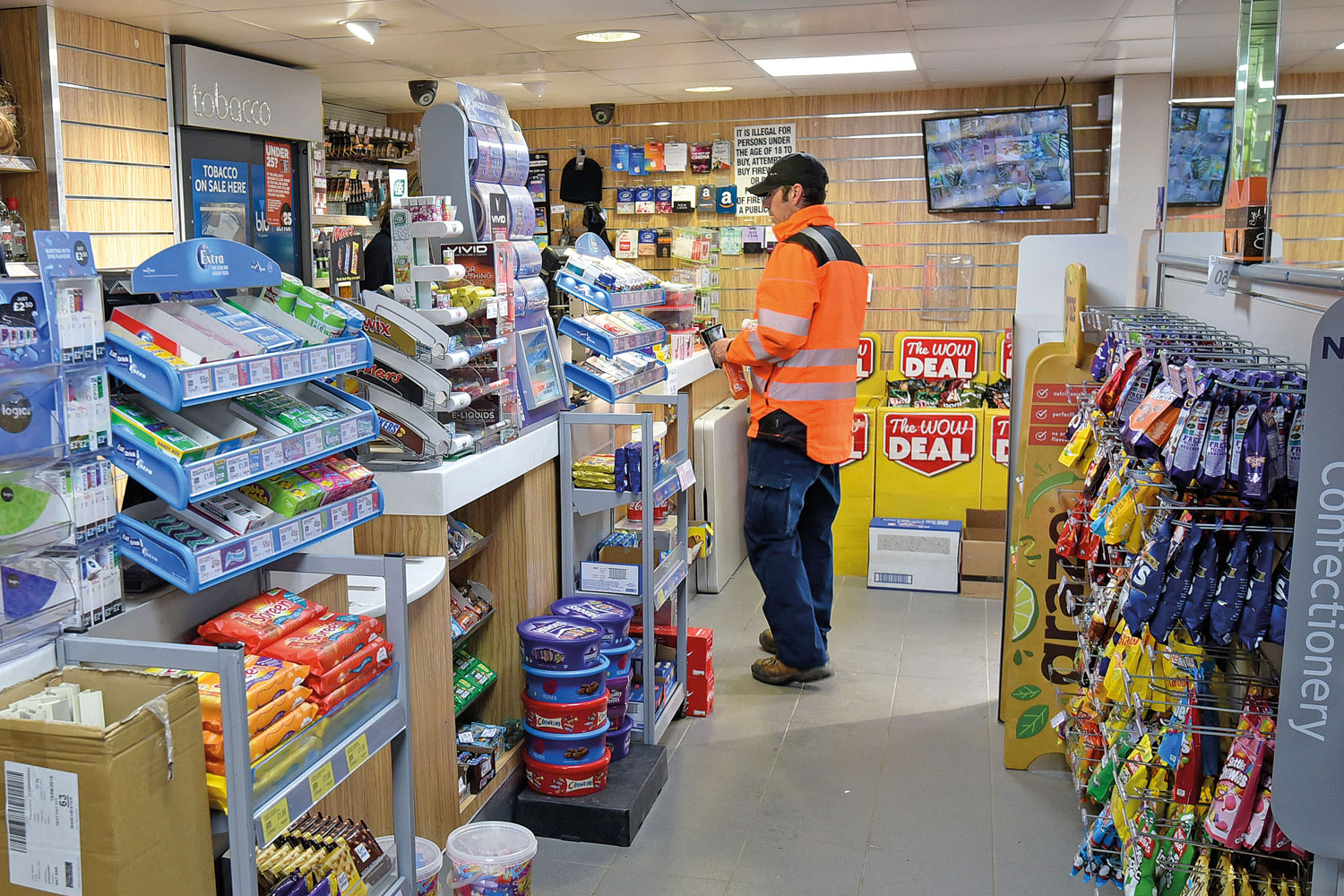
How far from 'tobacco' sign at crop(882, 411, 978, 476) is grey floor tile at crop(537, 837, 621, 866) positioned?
360 cm

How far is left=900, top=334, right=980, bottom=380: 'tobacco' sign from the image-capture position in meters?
7.29

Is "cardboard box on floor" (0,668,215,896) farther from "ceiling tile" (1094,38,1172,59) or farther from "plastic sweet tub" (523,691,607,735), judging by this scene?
"ceiling tile" (1094,38,1172,59)

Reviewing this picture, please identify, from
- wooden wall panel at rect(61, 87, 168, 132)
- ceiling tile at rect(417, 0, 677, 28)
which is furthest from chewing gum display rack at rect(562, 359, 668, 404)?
wooden wall panel at rect(61, 87, 168, 132)

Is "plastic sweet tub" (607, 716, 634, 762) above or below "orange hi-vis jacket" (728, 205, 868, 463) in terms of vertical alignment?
below

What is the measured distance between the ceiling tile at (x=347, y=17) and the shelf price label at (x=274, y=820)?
151 inches

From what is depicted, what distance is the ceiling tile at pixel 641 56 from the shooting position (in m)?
5.90

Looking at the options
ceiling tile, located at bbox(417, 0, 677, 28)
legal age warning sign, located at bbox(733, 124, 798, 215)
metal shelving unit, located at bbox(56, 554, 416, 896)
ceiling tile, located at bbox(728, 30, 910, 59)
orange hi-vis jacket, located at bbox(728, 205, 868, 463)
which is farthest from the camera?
legal age warning sign, located at bbox(733, 124, 798, 215)

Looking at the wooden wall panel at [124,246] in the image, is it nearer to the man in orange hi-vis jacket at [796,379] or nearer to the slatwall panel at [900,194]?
the man in orange hi-vis jacket at [796,379]

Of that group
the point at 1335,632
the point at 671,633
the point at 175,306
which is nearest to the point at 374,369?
the point at 175,306

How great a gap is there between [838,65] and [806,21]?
4.52ft

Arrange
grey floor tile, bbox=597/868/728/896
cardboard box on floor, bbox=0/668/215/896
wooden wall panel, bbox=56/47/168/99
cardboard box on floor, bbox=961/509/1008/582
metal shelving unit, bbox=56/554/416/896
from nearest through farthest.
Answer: cardboard box on floor, bbox=0/668/215/896 → metal shelving unit, bbox=56/554/416/896 → grey floor tile, bbox=597/868/728/896 → wooden wall panel, bbox=56/47/168/99 → cardboard box on floor, bbox=961/509/1008/582

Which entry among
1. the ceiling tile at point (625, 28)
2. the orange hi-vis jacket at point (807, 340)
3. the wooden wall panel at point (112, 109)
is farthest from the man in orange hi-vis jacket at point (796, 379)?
the wooden wall panel at point (112, 109)

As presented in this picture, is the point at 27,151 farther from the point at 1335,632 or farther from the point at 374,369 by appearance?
the point at 1335,632

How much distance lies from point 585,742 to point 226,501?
5.75 ft
